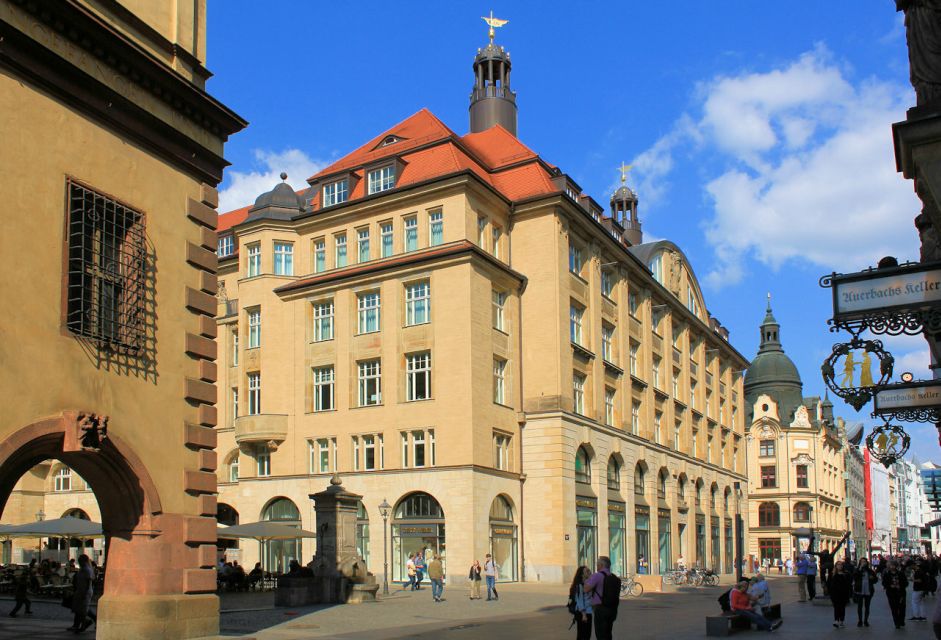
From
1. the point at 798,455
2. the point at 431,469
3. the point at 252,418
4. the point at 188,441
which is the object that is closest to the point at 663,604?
the point at 431,469

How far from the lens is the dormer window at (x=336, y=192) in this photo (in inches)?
2089

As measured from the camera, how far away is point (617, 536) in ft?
182

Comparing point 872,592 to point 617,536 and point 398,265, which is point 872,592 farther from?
point 617,536

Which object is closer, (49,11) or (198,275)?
(49,11)

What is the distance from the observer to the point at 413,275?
159 ft

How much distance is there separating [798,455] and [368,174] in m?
74.0

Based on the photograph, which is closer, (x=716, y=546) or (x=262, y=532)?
(x=262, y=532)

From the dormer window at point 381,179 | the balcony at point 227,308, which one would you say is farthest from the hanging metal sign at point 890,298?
the balcony at point 227,308

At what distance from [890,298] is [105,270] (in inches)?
501

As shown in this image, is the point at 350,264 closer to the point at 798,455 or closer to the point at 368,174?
the point at 368,174

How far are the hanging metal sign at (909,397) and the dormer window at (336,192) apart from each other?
3883 cm

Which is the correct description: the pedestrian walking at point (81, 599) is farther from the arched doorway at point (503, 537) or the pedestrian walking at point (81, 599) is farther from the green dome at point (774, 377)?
the green dome at point (774, 377)

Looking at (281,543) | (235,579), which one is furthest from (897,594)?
(281,543)

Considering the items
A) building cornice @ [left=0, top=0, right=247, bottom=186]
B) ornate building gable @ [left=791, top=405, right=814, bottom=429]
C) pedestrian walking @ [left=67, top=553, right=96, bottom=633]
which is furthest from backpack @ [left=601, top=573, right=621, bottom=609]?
ornate building gable @ [left=791, top=405, right=814, bottom=429]
